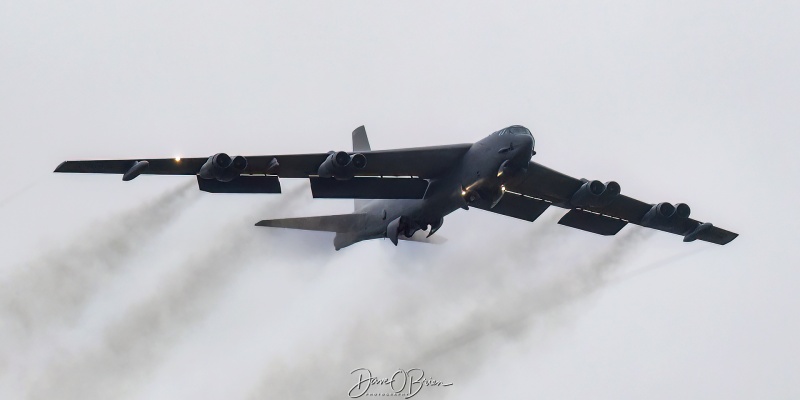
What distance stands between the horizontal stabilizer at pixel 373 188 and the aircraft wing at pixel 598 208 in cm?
360

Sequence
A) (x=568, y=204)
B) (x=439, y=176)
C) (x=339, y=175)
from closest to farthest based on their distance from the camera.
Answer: (x=339, y=175) → (x=439, y=176) → (x=568, y=204)

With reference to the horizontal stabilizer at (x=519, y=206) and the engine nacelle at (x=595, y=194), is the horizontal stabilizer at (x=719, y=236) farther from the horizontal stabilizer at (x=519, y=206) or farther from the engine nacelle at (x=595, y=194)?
the horizontal stabilizer at (x=519, y=206)

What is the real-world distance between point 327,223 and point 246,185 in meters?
5.11

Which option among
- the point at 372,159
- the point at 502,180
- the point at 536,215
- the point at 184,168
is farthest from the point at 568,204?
the point at 184,168

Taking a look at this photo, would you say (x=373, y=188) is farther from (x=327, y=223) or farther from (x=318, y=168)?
(x=327, y=223)

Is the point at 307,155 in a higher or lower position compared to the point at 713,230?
higher

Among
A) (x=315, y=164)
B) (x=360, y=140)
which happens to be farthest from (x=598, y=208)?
(x=315, y=164)

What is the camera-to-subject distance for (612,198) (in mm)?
40281

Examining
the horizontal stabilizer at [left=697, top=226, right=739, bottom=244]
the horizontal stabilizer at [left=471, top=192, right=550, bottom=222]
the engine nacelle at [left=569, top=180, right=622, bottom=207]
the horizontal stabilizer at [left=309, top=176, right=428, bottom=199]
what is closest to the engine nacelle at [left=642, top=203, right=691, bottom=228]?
the engine nacelle at [left=569, top=180, right=622, bottom=207]

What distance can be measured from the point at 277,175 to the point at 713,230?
18343mm

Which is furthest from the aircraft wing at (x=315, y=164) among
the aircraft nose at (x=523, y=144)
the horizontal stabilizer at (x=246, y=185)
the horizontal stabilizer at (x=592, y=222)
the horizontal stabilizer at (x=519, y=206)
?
the horizontal stabilizer at (x=592, y=222)

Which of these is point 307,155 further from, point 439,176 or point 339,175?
point 439,176

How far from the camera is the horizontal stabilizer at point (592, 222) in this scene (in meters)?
43.8

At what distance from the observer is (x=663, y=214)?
41844mm
